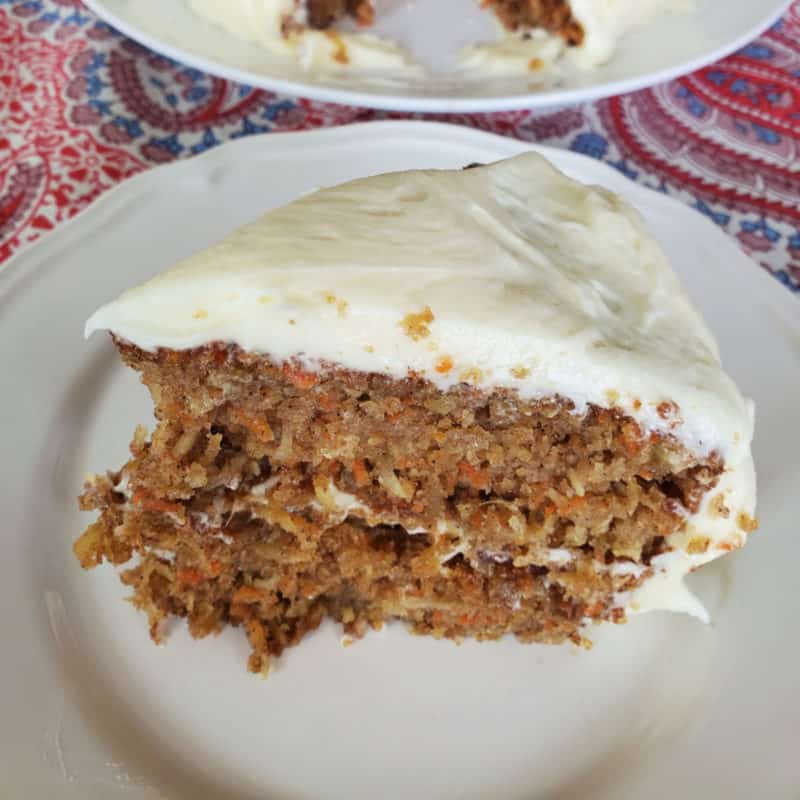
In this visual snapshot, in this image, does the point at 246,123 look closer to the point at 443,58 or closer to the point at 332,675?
the point at 443,58

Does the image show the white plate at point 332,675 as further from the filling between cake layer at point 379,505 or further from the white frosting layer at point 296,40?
the white frosting layer at point 296,40

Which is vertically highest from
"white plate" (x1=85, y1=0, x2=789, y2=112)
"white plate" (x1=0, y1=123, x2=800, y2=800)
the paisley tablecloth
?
"white plate" (x1=85, y1=0, x2=789, y2=112)

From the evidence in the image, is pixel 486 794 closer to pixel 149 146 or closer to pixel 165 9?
pixel 149 146

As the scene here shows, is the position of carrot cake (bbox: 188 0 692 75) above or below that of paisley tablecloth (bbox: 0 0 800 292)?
above

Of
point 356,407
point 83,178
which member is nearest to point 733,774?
point 356,407

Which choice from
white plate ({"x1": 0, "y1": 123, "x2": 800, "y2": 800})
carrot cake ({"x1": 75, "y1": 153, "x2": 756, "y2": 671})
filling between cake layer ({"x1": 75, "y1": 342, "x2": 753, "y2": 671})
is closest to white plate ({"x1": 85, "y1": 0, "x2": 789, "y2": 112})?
white plate ({"x1": 0, "y1": 123, "x2": 800, "y2": 800})

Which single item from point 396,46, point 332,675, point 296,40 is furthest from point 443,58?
point 332,675

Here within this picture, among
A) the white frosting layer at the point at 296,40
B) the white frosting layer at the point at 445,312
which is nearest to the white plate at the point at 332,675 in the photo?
the white frosting layer at the point at 445,312

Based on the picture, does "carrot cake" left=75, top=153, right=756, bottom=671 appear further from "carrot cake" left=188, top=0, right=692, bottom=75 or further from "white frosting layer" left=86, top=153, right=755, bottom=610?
"carrot cake" left=188, top=0, right=692, bottom=75
